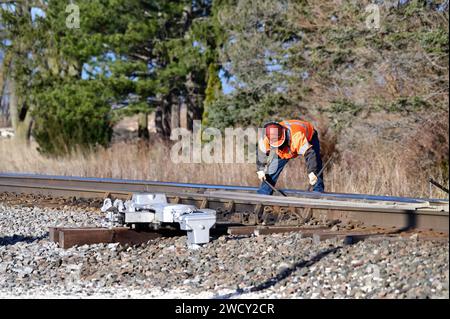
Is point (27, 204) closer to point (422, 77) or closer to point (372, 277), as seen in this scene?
point (372, 277)

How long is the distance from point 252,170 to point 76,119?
12.5 metres

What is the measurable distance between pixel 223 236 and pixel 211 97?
56.0ft

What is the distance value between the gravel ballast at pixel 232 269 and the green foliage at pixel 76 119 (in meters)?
17.3

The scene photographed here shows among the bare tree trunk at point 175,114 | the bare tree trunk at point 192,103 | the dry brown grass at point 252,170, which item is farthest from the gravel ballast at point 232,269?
the bare tree trunk at point 175,114

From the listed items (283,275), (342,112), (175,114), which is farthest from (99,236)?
(175,114)

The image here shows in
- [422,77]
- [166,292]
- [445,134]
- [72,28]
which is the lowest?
[166,292]

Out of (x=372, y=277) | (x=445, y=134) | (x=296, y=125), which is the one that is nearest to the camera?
(x=372, y=277)

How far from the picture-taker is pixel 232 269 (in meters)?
6.53

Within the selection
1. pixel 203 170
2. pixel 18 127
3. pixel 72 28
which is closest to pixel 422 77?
pixel 203 170

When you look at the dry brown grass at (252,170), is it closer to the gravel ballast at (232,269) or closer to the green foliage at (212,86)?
the green foliage at (212,86)

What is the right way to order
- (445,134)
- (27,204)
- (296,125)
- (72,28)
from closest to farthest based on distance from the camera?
(296,125), (27,204), (445,134), (72,28)

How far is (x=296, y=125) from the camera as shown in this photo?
9789mm

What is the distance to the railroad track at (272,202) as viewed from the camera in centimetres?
701

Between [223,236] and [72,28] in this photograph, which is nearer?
[223,236]
